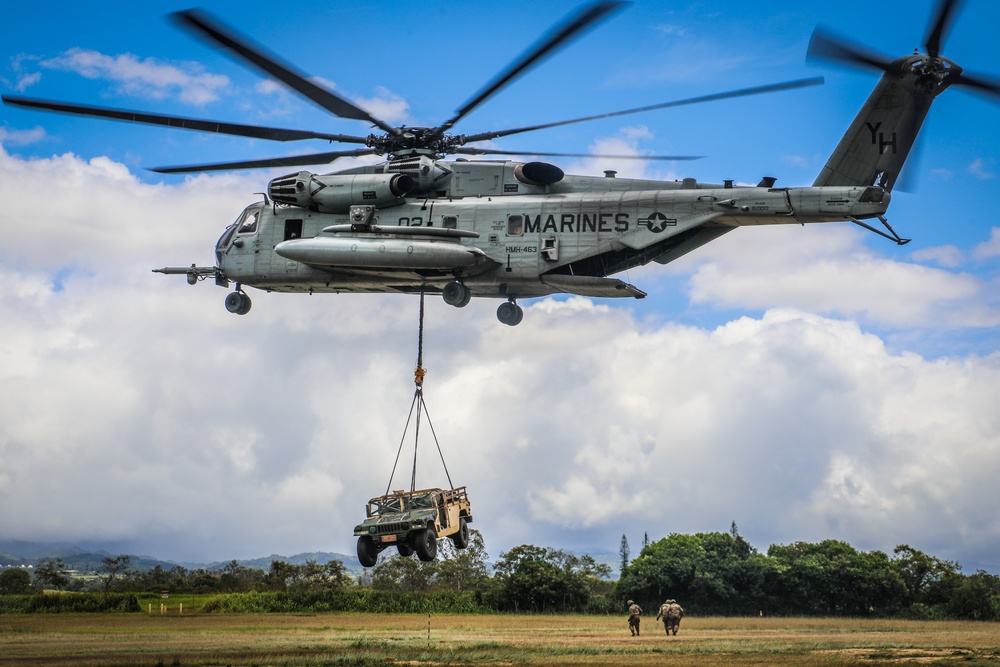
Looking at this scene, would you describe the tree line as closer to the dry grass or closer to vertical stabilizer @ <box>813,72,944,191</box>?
the dry grass

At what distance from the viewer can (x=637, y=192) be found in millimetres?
23156

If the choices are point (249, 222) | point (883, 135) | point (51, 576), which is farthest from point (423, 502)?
point (51, 576)

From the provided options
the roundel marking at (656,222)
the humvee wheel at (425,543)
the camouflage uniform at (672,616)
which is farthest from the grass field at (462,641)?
the roundel marking at (656,222)

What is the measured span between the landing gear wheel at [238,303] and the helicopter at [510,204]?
3.53ft

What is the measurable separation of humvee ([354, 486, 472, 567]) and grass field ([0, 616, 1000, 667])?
430 centimetres

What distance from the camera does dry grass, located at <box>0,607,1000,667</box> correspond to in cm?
2562

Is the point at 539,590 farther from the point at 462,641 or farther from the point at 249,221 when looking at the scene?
the point at 249,221

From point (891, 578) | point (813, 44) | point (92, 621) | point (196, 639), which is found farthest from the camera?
point (891, 578)

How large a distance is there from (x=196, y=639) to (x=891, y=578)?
33.4m

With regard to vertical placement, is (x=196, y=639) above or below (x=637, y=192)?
below

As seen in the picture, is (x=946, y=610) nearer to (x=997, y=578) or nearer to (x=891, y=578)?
(x=891, y=578)

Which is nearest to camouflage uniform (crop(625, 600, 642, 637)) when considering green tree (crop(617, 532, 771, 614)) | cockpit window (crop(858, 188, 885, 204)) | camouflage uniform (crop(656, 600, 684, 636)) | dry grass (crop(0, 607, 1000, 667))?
dry grass (crop(0, 607, 1000, 667))

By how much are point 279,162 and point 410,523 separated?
9212mm

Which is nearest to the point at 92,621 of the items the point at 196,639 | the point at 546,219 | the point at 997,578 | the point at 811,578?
the point at 196,639
